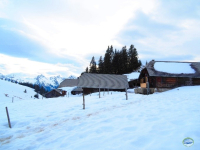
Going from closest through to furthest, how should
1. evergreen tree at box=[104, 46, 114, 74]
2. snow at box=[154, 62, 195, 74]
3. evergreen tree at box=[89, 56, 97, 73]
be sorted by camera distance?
snow at box=[154, 62, 195, 74], evergreen tree at box=[104, 46, 114, 74], evergreen tree at box=[89, 56, 97, 73]

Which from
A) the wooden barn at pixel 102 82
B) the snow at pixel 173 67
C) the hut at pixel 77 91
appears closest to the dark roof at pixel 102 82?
the wooden barn at pixel 102 82

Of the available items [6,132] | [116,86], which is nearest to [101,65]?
[116,86]

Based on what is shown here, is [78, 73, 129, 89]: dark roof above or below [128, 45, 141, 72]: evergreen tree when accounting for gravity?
below

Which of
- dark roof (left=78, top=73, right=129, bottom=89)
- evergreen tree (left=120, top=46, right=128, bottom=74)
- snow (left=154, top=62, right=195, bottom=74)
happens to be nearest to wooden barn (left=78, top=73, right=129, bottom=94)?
dark roof (left=78, top=73, right=129, bottom=89)

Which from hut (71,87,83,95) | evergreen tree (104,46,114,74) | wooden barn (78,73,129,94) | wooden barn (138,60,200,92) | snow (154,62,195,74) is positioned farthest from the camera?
evergreen tree (104,46,114,74)

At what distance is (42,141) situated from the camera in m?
5.47

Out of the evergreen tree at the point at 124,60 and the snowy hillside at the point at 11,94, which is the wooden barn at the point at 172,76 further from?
the snowy hillside at the point at 11,94

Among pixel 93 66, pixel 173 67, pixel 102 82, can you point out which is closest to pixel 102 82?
pixel 102 82

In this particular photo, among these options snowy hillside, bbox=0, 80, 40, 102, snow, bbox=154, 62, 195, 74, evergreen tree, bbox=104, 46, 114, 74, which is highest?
evergreen tree, bbox=104, 46, 114, 74

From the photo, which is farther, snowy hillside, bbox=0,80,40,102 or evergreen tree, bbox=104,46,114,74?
snowy hillside, bbox=0,80,40,102

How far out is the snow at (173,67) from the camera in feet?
82.4

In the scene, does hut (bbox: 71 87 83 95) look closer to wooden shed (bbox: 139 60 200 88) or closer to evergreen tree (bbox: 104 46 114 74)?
evergreen tree (bbox: 104 46 114 74)

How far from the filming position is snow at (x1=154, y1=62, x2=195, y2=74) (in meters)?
25.1

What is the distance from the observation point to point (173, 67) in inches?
1043
